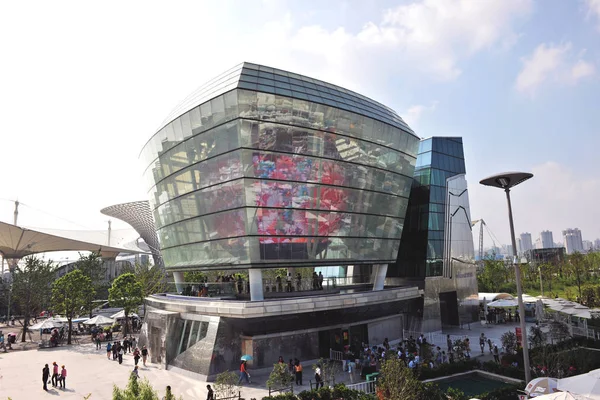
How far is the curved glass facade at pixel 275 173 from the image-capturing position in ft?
95.1

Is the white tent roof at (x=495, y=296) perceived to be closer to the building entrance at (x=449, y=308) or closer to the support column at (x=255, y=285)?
the building entrance at (x=449, y=308)

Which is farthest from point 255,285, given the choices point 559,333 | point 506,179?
point 559,333

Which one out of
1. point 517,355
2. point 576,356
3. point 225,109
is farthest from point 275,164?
point 576,356

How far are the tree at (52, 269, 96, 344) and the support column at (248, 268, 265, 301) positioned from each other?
91.8 ft

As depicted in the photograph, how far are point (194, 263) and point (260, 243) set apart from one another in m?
8.79

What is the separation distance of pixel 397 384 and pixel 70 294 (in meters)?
42.7

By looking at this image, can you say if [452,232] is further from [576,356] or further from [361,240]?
[576,356]

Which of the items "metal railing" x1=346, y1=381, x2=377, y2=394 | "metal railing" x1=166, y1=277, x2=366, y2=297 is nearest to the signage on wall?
"metal railing" x1=166, y1=277, x2=366, y2=297

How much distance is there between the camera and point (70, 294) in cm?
4588

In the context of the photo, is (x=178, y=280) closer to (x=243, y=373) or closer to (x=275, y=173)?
(x=243, y=373)

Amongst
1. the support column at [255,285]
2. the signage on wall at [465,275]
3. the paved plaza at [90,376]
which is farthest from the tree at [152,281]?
the signage on wall at [465,275]

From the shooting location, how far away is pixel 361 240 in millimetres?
35344

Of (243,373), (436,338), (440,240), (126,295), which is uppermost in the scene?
(440,240)

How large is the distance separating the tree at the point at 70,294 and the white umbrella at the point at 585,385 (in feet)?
155
